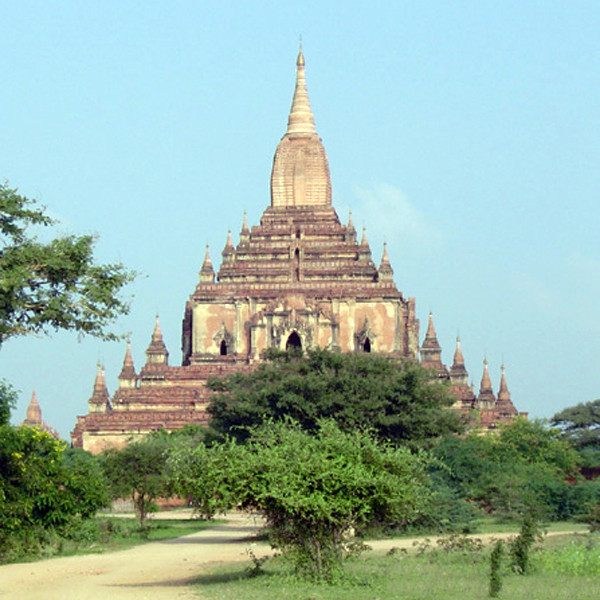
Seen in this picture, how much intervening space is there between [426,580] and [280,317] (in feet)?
157

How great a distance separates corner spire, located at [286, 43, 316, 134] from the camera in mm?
79688

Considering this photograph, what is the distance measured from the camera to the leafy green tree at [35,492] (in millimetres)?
28688

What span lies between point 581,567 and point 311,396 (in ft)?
50.9

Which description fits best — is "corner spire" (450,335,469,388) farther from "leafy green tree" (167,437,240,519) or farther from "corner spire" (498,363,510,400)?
"leafy green tree" (167,437,240,519)

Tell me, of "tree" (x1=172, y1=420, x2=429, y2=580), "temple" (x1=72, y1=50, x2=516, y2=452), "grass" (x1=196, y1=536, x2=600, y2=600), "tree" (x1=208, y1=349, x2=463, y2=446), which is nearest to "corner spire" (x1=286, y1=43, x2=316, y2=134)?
"temple" (x1=72, y1=50, x2=516, y2=452)

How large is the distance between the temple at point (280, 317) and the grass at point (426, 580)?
39982mm

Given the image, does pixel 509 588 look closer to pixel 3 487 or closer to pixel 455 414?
pixel 3 487

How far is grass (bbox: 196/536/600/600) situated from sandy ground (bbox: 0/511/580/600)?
2.29ft

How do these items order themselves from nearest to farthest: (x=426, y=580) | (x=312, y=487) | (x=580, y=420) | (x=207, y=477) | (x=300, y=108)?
(x=312, y=487), (x=207, y=477), (x=426, y=580), (x=580, y=420), (x=300, y=108)

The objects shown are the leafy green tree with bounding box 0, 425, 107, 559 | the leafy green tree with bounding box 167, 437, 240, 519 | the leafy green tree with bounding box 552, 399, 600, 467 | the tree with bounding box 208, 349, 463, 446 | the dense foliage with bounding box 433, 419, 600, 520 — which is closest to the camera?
the leafy green tree with bounding box 167, 437, 240, 519

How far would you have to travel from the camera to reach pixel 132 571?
27.2 m

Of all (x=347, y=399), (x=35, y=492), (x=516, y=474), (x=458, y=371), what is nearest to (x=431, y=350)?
(x=458, y=371)

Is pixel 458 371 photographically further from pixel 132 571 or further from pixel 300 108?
pixel 132 571

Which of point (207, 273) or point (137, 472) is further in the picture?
point (207, 273)
